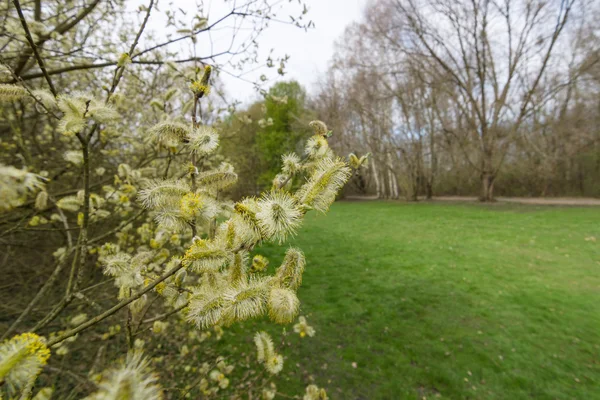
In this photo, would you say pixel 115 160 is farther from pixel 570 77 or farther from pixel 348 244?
pixel 570 77

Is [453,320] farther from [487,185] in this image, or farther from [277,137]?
[277,137]

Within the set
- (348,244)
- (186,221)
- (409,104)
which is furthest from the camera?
(409,104)

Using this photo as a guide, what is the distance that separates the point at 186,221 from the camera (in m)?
0.99

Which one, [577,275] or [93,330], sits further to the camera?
[577,275]

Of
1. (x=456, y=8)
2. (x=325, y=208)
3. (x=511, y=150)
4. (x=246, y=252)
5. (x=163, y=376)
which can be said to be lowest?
(x=163, y=376)

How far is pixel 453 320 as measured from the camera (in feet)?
13.6

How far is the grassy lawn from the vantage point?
3066mm

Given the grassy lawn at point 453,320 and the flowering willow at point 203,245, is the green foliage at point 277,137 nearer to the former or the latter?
the grassy lawn at point 453,320

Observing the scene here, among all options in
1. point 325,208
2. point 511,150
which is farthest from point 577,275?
point 511,150

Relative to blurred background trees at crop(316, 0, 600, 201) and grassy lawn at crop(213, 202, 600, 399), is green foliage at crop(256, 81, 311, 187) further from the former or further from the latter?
grassy lawn at crop(213, 202, 600, 399)

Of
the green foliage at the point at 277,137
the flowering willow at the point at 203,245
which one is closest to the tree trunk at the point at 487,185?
the green foliage at the point at 277,137

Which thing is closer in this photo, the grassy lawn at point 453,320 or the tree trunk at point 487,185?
the grassy lawn at point 453,320

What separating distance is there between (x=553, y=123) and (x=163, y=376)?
20.3 meters

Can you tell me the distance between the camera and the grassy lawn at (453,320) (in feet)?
10.1
